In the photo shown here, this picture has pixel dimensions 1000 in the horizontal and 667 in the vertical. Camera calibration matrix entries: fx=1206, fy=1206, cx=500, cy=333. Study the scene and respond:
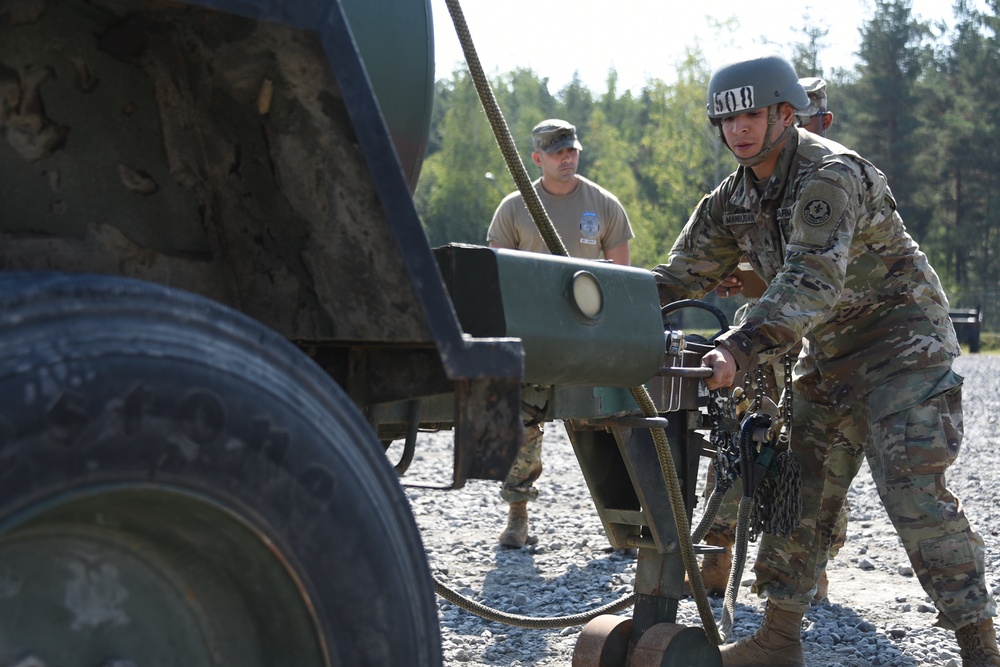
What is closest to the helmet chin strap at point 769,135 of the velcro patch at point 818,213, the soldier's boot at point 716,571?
the velcro patch at point 818,213

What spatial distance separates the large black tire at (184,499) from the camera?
4.28 ft

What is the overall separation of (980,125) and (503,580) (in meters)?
42.6

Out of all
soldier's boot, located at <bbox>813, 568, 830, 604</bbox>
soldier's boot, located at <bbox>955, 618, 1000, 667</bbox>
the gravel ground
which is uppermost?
soldier's boot, located at <bbox>955, 618, 1000, 667</bbox>

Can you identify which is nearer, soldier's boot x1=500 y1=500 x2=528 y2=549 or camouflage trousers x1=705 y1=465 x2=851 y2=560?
camouflage trousers x1=705 y1=465 x2=851 y2=560

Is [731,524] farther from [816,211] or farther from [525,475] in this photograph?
[816,211]

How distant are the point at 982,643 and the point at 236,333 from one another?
10.1 feet

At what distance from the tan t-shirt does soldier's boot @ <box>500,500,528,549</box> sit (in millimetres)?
1351

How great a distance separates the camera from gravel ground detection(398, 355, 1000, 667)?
4320mm

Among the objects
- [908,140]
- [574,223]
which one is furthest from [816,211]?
[908,140]

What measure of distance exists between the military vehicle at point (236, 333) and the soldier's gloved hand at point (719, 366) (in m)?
0.67

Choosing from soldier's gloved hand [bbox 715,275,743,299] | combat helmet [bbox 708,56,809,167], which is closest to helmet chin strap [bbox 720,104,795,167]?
combat helmet [bbox 708,56,809,167]

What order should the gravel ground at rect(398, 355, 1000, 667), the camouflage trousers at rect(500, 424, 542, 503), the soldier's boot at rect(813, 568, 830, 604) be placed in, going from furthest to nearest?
1. the camouflage trousers at rect(500, 424, 542, 503)
2. the soldier's boot at rect(813, 568, 830, 604)
3. the gravel ground at rect(398, 355, 1000, 667)

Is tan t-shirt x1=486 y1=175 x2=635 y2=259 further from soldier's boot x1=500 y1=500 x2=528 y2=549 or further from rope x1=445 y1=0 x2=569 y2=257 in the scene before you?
rope x1=445 y1=0 x2=569 y2=257

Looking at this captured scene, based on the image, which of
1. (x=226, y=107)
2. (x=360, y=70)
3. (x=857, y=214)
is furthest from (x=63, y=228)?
(x=857, y=214)
